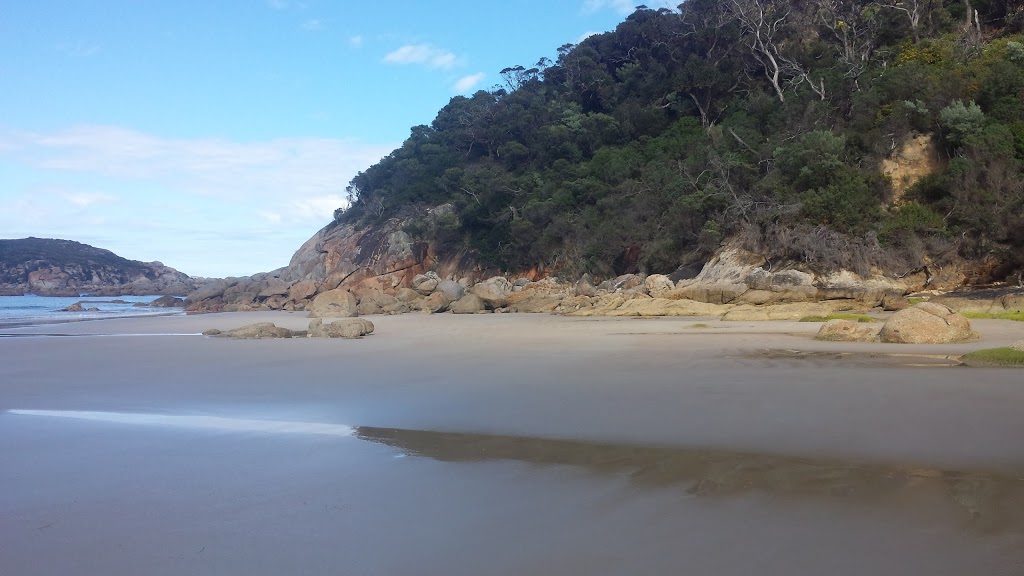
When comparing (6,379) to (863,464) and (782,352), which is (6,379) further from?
(782,352)

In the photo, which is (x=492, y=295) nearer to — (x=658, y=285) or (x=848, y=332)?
(x=658, y=285)

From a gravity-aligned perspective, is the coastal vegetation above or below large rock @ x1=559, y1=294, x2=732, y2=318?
above

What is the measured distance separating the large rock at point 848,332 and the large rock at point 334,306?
17011mm

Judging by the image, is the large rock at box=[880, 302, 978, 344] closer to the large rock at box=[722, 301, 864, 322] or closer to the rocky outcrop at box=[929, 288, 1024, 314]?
the large rock at box=[722, 301, 864, 322]

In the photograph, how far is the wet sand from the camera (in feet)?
8.19

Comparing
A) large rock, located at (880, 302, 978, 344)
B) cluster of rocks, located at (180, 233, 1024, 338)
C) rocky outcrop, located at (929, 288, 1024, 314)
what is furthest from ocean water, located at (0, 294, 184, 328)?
rocky outcrop, located at (929, 288, 1024, 314)

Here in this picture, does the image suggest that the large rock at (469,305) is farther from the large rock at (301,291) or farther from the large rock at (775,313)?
the large rock at (301,291)

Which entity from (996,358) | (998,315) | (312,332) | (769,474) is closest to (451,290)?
(312,332)

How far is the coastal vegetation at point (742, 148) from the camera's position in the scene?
18.3 m

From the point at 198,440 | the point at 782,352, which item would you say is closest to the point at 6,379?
the point at 198,440

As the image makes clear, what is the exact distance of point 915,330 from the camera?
8.41 meters

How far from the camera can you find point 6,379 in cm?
801

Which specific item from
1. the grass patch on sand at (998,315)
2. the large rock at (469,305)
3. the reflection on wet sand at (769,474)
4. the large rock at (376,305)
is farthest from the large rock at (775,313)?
the large rock at (376,305)

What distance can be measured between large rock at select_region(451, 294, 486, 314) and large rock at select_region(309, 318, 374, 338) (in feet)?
32.2
